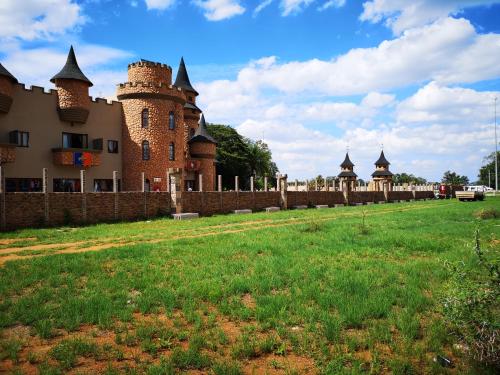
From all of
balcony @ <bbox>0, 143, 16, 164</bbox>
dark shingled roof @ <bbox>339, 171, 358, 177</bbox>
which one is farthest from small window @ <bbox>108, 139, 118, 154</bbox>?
dark shingled roof @ <bbox>339, 171, 358, 177</bbox>

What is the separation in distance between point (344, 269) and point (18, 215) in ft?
51.8

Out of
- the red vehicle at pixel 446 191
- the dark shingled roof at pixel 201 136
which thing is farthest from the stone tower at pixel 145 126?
the red vehicle at pixel 446 191

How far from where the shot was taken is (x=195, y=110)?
47.2m

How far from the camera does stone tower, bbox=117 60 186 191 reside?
3544 cm

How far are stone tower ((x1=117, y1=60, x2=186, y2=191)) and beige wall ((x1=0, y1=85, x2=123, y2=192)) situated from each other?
1635 millimetres

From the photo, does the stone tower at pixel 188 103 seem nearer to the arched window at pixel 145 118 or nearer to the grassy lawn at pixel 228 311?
the arched window at pixel 145 118

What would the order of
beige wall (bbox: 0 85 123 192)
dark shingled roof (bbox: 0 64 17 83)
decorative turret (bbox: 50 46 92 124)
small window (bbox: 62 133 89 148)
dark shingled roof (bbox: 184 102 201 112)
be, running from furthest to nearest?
dark shingled roof (bbox: 184 102 201 112), small window (bbox: 62 133 89 148), decorative turret (bbox: 50 46 92 124), beige wall (bbox: 0 85 123 192), dark shingled roof (bbox: 0 64 17 83)

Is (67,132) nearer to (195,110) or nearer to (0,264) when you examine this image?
(195,110)

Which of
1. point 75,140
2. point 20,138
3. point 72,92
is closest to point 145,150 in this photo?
point 75,140

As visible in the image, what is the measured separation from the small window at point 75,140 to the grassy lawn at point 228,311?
23.3 meters

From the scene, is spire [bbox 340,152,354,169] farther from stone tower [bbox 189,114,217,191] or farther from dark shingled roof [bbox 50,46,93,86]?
dark shingled roof [bbox 50,46,93,86]

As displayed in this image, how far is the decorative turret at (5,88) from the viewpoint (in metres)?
26.8

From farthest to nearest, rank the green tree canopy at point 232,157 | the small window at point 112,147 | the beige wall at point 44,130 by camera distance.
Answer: the green tree canopy at point 232,157
the small window at point 112,147
the beige wall at point 44,130

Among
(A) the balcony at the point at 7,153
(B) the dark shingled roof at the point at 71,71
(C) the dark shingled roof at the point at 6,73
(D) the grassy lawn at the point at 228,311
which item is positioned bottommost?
(D) the grassy lawn at the point at 228,311
